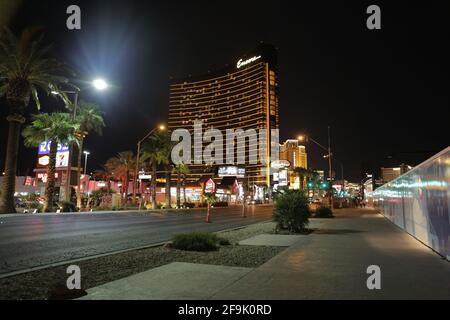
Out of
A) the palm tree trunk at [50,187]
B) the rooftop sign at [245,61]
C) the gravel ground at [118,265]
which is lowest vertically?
the gravel ground at [118,265]

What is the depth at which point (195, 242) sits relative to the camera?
436 inches

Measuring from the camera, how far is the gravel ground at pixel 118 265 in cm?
612

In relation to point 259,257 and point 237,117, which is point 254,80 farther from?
point 259,257

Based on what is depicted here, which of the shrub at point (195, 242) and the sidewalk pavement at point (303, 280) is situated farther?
the shrub at point (195, 242)

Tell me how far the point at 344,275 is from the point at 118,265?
4747 mm

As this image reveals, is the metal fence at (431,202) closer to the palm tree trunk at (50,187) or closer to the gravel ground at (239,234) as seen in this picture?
the gravel ground at (239,234)

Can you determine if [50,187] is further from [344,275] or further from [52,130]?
[344,275]

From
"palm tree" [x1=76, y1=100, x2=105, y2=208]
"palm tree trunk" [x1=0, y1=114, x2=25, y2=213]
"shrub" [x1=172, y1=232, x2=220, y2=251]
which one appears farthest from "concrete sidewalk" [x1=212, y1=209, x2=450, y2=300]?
"palm tree" [x1=76, y1=100, x2=105, y2=208]

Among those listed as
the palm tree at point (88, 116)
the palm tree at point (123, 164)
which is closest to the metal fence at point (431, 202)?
the palm tree at point (88, 116)

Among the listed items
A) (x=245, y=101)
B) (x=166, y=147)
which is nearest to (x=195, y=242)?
(x=166, y=147)

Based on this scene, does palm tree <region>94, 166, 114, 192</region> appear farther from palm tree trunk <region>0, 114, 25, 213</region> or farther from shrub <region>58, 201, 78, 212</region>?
palm tree trunk <region>0, 114, 25, 213</region>

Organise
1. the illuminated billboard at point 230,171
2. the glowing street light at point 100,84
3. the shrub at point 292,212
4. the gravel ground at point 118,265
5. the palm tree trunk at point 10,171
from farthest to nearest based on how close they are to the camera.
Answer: the illuminated billboard at point 230,171, the palm tree trunk at point 10,171, the glowing street light at point 100,84, the shrub at point 292,212, the gravel ground at point 118,265

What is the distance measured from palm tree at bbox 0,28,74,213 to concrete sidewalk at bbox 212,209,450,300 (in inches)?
1068

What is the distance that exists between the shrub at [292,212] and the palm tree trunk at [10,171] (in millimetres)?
23136
